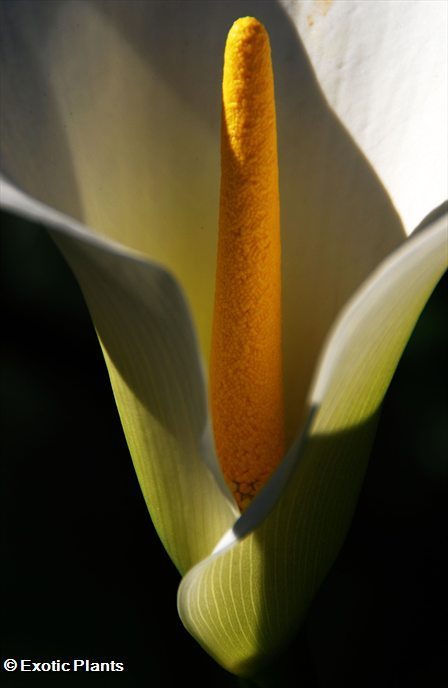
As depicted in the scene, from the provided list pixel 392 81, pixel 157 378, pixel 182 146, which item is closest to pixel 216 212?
pixel 182 146

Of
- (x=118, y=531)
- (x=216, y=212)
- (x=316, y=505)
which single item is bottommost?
(x=118, y=531)

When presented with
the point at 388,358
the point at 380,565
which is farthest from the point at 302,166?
the point at 380,565

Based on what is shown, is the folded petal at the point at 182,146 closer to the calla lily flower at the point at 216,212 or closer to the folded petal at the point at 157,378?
the calla lily flower at the point at 216,212

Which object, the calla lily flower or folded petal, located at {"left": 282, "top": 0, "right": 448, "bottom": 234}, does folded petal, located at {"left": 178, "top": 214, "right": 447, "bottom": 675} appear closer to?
the calla lily flower

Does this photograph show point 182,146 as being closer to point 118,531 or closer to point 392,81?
point 392,81

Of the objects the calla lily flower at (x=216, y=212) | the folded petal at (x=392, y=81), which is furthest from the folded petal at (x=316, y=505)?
the folded petal at (x=392, y=81)

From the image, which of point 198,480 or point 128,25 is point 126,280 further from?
point 128,25

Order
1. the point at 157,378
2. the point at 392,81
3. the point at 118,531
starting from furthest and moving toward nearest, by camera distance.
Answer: the point at 118,531, the point at 392,81, the point at 157,378

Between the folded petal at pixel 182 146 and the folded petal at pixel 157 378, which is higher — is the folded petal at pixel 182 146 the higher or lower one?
the higher one
